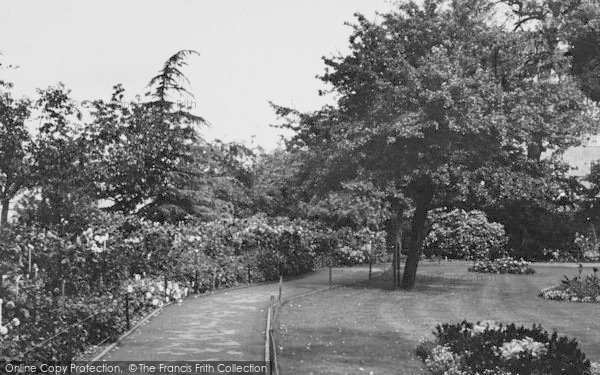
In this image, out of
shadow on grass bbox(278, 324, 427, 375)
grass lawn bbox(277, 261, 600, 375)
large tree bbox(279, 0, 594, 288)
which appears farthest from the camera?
large tree bbox(279, 0, 594, 288)

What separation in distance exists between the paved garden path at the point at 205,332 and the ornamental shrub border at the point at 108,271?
529 mm

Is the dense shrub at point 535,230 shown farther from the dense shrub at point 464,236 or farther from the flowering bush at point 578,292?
the flowering bush at point 578,292

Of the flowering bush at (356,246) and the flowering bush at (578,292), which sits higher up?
the flowering bush at (356,246)

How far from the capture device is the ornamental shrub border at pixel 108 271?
9906mm

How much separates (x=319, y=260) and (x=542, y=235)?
556 inches

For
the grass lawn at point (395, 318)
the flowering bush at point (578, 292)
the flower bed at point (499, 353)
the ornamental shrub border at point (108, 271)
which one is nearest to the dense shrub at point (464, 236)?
the grass lawn at point (395, 318)

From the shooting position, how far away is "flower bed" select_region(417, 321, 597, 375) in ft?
30.6

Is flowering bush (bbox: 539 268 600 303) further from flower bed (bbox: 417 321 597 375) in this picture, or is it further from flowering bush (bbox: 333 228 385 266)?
flowering bush (bbox: 333 228 385 266)

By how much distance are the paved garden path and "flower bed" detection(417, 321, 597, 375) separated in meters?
2.90

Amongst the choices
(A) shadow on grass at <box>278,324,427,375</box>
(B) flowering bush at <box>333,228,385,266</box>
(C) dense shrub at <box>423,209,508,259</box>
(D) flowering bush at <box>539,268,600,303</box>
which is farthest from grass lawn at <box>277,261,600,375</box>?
(C) dense shrub at <box>423,209,508,259</box>

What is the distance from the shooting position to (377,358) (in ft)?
39.3

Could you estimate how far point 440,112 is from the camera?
20.5m

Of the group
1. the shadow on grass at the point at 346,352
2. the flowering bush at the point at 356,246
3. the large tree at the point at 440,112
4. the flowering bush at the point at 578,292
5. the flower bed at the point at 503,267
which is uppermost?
the large tree at the point at 440,112

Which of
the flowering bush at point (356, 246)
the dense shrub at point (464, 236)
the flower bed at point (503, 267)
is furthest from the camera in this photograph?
the dense shrub at point (464, 236)
